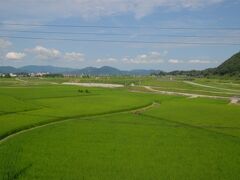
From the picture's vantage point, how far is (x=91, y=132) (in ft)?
60.4

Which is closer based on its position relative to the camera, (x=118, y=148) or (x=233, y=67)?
(x=118, y=148)

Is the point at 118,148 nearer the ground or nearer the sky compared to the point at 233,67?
nearer the ground

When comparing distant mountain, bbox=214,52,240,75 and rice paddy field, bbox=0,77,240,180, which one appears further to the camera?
distant mountain, bbox=214,52,240,75

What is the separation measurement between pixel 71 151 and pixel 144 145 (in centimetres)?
335

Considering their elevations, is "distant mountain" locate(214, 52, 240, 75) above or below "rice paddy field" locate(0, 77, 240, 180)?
above

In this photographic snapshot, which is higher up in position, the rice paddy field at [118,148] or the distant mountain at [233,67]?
the distant mountain at [233,67]

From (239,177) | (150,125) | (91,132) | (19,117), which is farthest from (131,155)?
(19,117)

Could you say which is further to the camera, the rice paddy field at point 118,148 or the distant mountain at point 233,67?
the distant mountain at point 233,67

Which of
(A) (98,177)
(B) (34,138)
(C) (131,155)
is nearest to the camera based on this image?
Answer: (A) (98,177)

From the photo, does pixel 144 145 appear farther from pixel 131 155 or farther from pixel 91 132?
pixel 91 132

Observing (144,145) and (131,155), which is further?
(144,145)

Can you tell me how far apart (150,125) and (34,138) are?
795cm

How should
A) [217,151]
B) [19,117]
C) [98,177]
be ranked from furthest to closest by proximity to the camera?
1. [19,117]
2. [217,151]
3. [98,177]

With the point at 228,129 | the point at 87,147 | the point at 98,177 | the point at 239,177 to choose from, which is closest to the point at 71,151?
the point at 87,147
